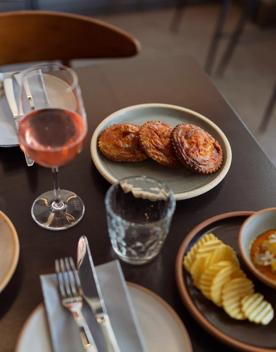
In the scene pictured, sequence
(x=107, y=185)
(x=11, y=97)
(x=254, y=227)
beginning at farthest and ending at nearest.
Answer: (x=11, y=97), (x=107, y=185), (x=254, y=227)

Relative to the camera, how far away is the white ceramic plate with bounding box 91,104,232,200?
2.79ft

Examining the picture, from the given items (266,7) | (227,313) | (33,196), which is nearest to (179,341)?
(227,313)

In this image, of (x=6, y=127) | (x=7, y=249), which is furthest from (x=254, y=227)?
(x=6, y=127)

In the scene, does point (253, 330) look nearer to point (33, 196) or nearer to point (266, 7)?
point (33, 196)

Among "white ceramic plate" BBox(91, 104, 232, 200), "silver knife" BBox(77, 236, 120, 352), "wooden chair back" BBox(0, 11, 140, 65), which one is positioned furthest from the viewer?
"wooden chair back" BBox(0, 11, 140, 65)

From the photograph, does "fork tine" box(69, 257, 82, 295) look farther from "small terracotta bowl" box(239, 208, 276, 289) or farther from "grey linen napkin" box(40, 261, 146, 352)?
"small terracotta bowl" box(239, 208, 276, 289)

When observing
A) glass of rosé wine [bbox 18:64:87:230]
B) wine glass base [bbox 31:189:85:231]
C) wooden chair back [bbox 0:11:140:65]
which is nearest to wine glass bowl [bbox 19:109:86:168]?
glass of rosé wine [bbox 18:64:87:230]

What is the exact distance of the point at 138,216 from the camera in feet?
2.61

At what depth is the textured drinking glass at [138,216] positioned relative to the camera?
0.71 m

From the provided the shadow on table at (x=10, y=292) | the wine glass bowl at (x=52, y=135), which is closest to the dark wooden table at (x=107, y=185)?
the shadow on table at (x=10, y=292)

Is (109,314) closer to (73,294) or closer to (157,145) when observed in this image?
(73,294)

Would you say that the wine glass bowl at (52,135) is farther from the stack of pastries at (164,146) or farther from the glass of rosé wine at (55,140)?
the stack of pastries at (164,146)

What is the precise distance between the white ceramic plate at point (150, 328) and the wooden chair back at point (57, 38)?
79 cm

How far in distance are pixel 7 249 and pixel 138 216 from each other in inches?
8.5
